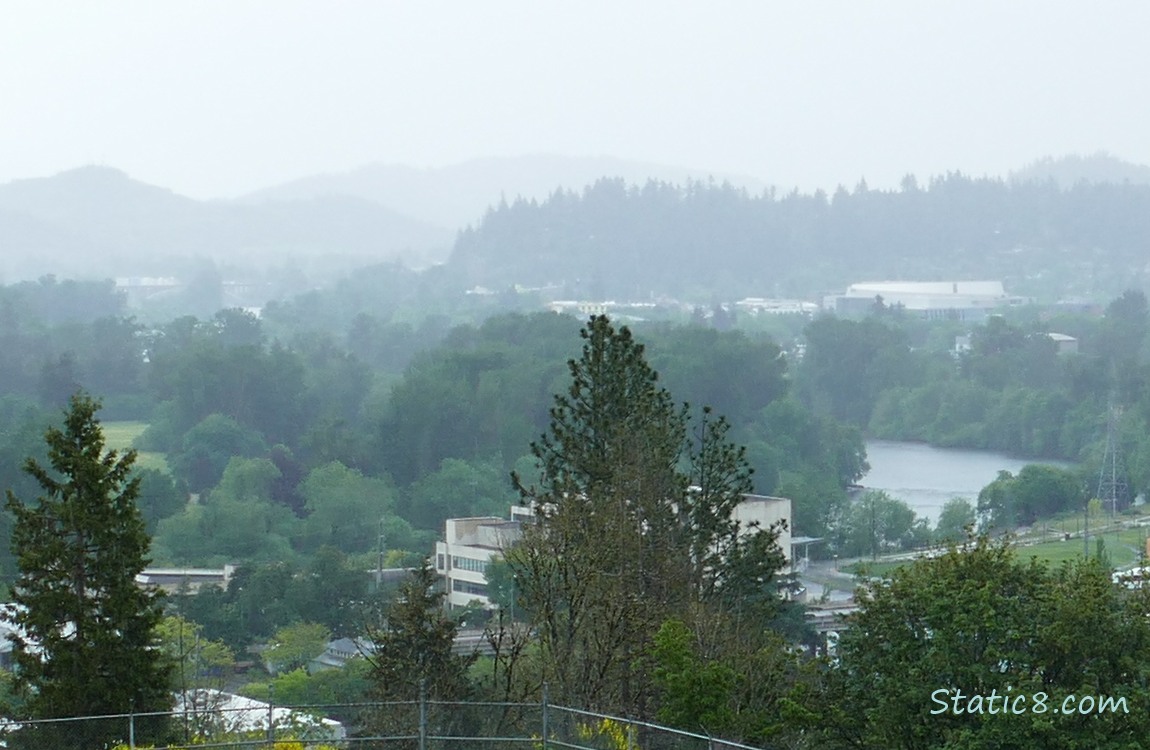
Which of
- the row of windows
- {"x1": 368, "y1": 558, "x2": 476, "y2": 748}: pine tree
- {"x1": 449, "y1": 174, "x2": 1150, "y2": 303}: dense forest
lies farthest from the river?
{"x1": 449, "y1": 174, "x2": 1150, "y2": 303}: dense forest

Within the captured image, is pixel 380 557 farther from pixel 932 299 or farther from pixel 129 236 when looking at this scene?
pixel 129 236

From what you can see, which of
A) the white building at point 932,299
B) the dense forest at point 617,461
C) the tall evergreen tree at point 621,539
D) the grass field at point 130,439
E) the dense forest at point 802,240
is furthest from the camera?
the dense forest at point 802,240

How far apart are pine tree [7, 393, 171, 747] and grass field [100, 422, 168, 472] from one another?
31861 mm

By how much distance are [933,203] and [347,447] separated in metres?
96.8

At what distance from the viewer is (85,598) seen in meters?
9.44

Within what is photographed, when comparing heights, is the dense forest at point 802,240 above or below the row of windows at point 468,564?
above

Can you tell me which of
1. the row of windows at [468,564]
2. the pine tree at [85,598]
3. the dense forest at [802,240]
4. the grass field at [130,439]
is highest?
the dense forest at [802,240]

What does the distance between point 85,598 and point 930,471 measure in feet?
137

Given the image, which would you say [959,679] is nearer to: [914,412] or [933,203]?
[914,412]

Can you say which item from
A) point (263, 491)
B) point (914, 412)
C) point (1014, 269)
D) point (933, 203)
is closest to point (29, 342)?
point (263, 491)

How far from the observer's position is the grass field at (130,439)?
144 ft

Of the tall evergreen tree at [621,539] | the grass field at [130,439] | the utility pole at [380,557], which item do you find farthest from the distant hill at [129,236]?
the tall evergreen tree at [621,539]

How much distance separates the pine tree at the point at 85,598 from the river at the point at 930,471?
3050cm

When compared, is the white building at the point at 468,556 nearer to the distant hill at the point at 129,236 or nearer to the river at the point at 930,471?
the river at the point at 930,471
